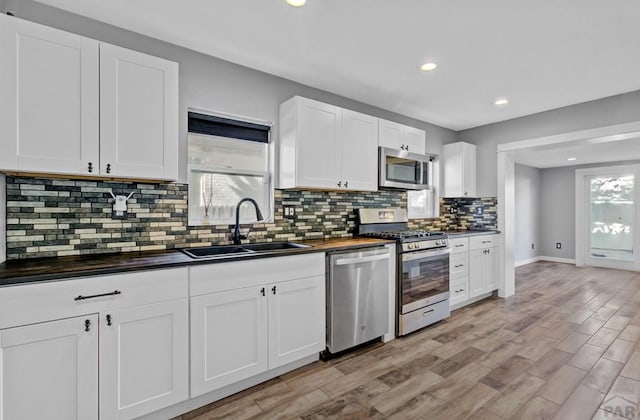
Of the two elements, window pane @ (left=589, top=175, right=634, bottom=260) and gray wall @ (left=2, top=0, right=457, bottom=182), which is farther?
window pane @ (left=589, top=175, right=634, bottom=260)

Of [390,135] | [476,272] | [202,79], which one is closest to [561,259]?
[476,272]

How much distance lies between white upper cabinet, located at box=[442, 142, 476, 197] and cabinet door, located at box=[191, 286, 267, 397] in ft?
11.3

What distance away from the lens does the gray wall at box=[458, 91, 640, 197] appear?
3.28 meters

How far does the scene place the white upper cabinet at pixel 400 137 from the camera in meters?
3.36

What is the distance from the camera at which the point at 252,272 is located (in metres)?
2.08

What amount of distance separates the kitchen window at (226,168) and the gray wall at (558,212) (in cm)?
701

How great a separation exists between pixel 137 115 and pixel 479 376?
2.98 metres

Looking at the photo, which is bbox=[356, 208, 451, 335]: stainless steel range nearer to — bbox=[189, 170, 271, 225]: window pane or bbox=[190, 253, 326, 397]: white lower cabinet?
bbox=[190, 253, 326, 397]: white lower cabinet

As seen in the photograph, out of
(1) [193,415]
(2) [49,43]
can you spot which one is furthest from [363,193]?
(2) [49,43]

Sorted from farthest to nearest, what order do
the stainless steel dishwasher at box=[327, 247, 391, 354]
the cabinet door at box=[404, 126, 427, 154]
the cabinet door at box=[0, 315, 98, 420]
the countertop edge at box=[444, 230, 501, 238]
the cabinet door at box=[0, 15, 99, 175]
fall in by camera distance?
the countertop edge at box=[444, 230, 501, 238], the cabinet door at box=[404, 126, 427, 154], the stainless steel dishwasher at box=[327, 247, 391, 354], the cabinet door at box=[0, 15, 99, 175], the cabinet door at box=[0, 315, 98, 420]

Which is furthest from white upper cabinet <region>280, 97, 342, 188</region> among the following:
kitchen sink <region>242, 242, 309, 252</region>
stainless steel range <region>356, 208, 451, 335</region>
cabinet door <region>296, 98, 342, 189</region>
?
stainless steel range <region>356, 208, 451, 335</region>

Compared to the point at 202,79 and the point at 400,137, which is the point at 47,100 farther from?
the point at 400,137

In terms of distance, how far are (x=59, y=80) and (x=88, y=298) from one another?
47.6 inches

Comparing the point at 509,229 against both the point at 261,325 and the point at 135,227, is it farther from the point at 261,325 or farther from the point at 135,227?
the point at 135,227
